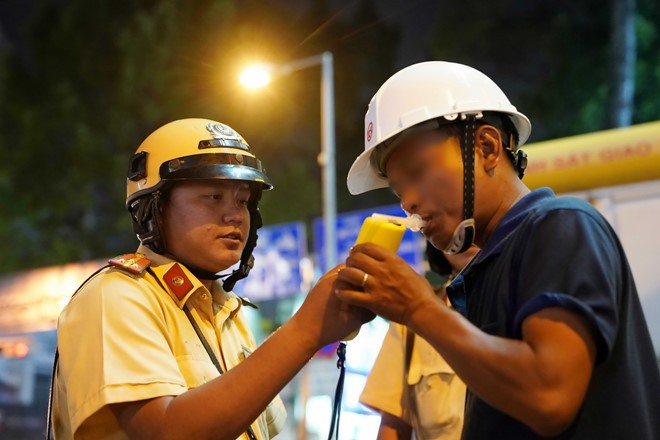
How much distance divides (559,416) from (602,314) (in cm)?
27

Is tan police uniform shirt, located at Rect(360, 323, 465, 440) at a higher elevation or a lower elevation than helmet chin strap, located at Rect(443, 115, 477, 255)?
lower

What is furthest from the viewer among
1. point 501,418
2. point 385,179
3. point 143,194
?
point 143,194

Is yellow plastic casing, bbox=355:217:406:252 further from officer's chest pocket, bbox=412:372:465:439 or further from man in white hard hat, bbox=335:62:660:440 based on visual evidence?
officer's chest pocket, bbox=412:372:465:439

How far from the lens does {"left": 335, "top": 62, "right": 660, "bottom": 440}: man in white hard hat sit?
183cm

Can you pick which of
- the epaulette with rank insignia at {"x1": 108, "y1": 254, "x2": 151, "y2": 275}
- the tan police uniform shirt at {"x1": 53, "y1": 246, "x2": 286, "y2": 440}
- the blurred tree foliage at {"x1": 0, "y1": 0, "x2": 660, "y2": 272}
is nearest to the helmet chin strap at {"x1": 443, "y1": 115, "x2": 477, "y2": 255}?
the tan police uniform shirt at {"x1": 53, "y1": 246, "x2": 286, "y2": 440}

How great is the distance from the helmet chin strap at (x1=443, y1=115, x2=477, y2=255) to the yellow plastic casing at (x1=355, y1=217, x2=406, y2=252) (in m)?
0.18

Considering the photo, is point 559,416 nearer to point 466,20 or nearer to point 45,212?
point 466,20

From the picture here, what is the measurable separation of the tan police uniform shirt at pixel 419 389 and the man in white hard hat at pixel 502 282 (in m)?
1.30

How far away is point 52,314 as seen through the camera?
65.5ft

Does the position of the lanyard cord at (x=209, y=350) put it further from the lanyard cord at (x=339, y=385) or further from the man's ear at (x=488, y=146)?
the man's ear at (x=488, y=146)

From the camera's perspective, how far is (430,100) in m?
2.49

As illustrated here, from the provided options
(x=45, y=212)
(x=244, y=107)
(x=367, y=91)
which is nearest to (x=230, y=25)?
(x=244, y=107)

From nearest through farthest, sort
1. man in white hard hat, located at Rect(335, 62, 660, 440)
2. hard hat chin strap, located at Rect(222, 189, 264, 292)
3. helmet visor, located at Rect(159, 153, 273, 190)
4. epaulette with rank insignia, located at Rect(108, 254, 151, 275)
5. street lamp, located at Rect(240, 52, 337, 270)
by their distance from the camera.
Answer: man in white hard hat, located at Rect(335, 62, 660, 440) < epaulette with rank insignia, located at Rect(108, 254, 151, 275) < helmet visor, located at Rect(159, 153, 273, 190) < hard hat chin strap, located at Rect(222, 189, 264, 292) < street lamp, located at Rect(240, 52, 337, 270)

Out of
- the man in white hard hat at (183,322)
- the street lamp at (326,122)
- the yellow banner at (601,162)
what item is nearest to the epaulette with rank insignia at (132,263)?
the man in white hard hat at (183,322)
